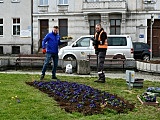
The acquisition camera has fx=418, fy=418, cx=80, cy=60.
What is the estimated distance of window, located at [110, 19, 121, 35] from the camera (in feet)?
133

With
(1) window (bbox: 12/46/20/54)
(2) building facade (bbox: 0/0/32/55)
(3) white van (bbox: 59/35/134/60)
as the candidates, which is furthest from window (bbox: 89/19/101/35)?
(3) white van (bbox: 59/35/134/60)

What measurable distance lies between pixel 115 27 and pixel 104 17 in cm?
154

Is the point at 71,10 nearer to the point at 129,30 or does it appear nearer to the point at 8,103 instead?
the point at 129,30

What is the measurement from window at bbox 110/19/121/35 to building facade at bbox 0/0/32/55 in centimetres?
860

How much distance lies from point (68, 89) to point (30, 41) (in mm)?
31216

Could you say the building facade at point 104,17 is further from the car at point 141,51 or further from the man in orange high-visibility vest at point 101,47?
the man in orange high-visibility vest at point 101,47

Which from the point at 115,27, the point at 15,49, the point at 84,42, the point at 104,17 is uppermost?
the point at 104,17

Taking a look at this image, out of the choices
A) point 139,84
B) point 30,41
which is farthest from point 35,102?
point 30,41

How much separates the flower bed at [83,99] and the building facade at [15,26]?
101 feet

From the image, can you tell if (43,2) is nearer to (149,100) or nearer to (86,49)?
(86,49)

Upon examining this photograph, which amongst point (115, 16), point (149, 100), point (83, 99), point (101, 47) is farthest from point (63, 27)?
point (149, 100)

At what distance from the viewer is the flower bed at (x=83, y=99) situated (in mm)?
8898

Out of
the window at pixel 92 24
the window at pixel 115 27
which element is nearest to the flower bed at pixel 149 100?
the window at pixel 115 27

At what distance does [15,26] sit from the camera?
43.7 meters
